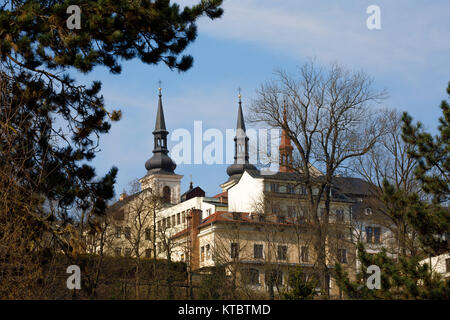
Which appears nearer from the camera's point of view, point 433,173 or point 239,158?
point 433,173

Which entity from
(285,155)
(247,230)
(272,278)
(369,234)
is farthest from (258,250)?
(285,155)

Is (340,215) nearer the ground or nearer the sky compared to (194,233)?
nearer the sky

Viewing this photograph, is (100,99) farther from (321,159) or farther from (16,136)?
(321,159)

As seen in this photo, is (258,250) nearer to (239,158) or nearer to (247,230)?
(247,230)

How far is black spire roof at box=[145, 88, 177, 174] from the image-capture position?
107919 millimetres

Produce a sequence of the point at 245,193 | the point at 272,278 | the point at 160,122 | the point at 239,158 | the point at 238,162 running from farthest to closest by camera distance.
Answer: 1. the point at 160,122
2. the point at 239,158
3. the point at 238,162
4. the point at 245,193
5. the point at 272,278

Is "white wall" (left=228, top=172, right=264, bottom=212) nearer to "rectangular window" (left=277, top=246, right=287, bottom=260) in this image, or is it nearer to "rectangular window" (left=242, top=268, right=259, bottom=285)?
"rectangular window" (left=277, top=246, right=287, bottom=260)

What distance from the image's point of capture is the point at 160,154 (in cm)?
10844

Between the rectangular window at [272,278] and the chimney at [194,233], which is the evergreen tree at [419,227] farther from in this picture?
the chimney at [194,233]

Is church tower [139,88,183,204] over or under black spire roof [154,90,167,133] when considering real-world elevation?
under

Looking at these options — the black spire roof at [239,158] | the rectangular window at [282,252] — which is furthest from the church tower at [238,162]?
the rectangular window at [282,252]

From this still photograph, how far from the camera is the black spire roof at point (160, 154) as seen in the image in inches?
4249

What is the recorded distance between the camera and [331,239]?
52.0m

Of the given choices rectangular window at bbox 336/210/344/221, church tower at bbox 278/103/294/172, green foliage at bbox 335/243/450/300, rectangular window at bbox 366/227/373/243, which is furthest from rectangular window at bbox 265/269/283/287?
green foliage at bbox 335/243/450/300
